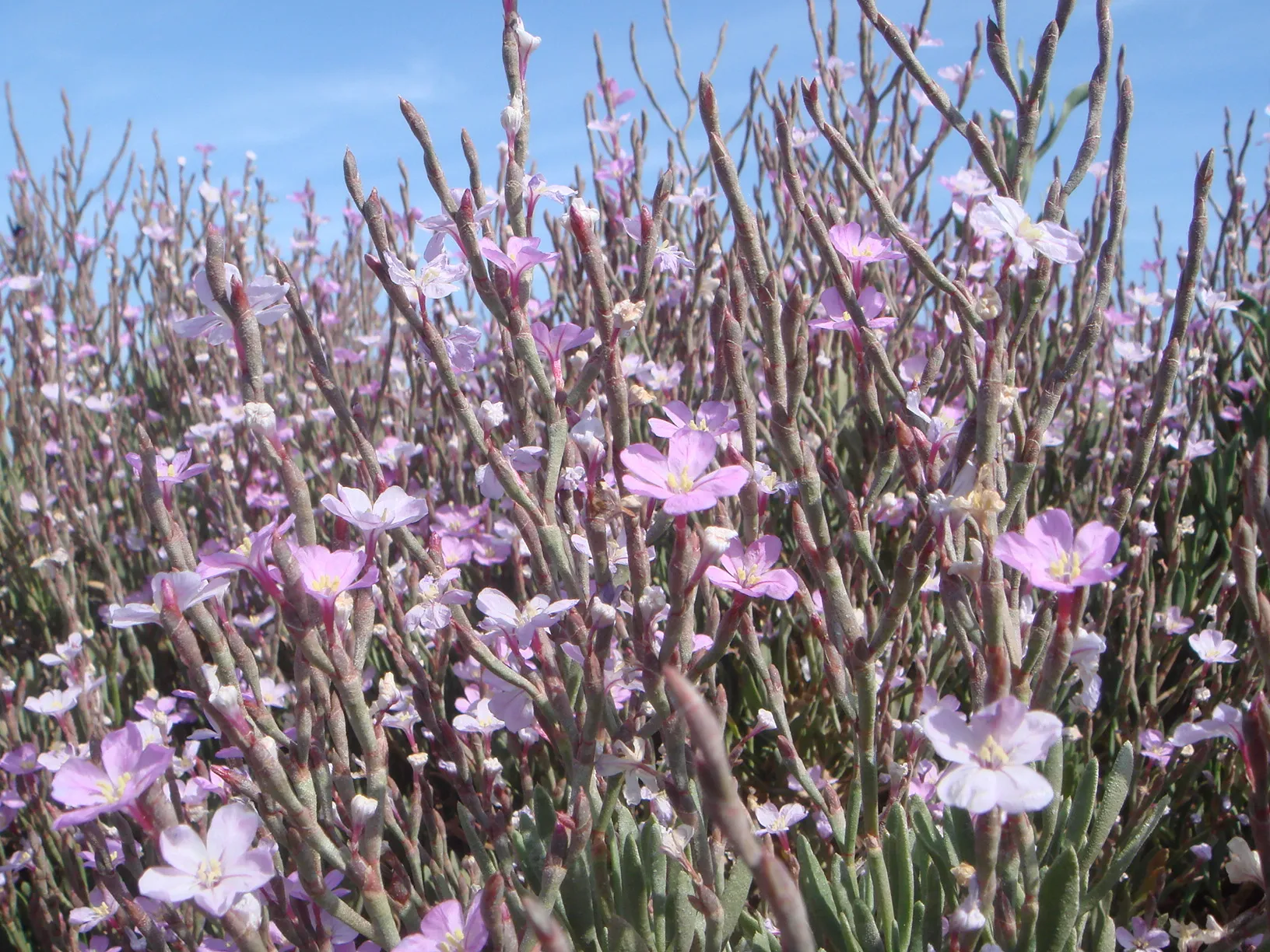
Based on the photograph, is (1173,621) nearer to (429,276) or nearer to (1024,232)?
(1024,232)

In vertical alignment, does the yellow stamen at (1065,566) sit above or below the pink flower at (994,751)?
above

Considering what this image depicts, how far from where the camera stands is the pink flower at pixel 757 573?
1057 mm

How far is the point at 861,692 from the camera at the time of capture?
3.84ft

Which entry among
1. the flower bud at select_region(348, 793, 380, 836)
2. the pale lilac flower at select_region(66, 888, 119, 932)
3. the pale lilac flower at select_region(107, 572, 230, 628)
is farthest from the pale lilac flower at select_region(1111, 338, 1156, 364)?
the pale lilac flower at select_region(66, 888, 119, 932)

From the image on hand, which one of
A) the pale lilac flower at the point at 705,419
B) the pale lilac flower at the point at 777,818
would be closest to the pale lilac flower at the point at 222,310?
the pale lilac flower at the point at 705,419

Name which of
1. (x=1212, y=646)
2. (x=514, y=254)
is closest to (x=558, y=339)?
(x=514, y=254)

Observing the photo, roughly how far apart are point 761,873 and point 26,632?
3.58 m

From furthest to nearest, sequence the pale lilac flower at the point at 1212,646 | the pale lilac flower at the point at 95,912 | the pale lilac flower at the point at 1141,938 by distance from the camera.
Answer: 1. the pale lilac flower at the point at 1212,646
2. the pale lilac flower at the point at 95,912
3. the pale lilac flower at the point at 1141,938

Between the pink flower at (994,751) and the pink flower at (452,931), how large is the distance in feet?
1.77

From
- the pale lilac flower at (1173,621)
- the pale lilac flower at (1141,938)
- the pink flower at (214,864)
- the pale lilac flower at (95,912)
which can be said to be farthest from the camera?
the pale lilac flower at (1173,621)

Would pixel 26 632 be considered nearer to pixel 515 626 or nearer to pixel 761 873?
pixel 515 626

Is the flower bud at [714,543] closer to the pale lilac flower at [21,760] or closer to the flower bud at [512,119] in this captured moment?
the flower bud at [512,119]

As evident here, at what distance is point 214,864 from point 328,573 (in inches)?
12.0

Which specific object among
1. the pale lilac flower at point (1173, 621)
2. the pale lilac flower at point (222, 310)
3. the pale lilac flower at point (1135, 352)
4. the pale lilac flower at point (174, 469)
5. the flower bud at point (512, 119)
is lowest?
the pale lilac flower at point (1173, 621)
